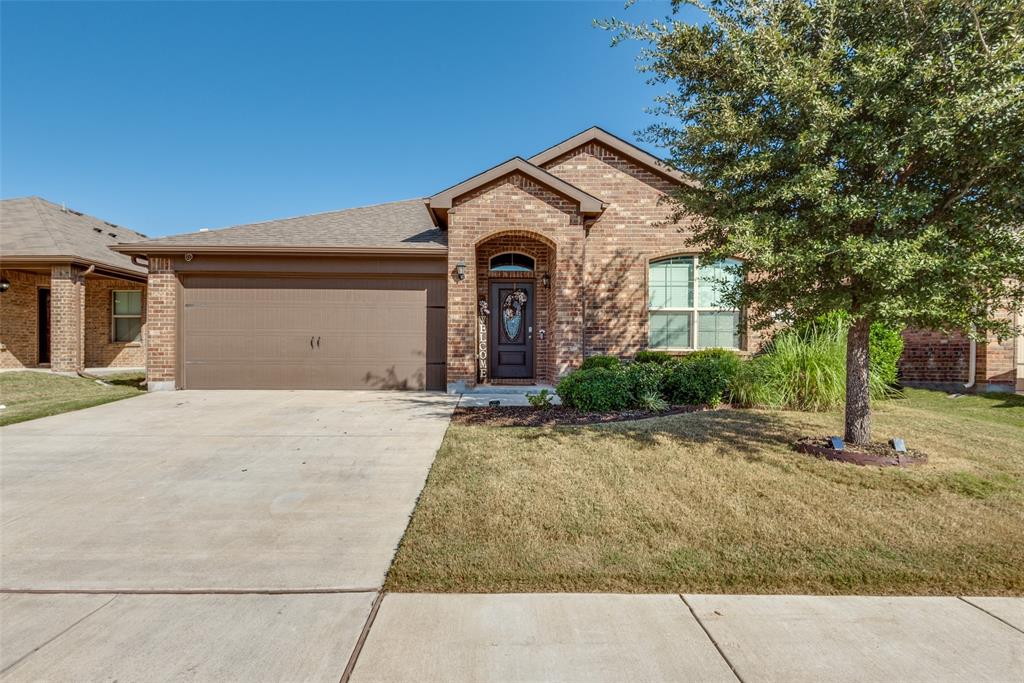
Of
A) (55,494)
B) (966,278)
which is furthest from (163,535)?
(966,278)

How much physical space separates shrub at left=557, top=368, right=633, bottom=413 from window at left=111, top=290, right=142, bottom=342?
44.2ft

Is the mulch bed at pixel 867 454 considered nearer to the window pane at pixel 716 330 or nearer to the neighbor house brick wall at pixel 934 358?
the window pane at pixel 716 330

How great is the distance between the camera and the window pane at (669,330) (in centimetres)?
1012

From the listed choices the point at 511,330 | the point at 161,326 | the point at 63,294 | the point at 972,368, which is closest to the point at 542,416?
the point at 511,330

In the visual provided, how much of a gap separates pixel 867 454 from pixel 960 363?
25.0 ft

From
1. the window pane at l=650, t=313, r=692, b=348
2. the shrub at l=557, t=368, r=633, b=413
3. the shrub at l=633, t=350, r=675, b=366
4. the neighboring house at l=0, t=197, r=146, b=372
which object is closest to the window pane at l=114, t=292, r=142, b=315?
the neighboring house at l=0, t=197, r=146, b=372

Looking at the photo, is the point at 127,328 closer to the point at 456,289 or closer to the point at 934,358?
the point at 456,289

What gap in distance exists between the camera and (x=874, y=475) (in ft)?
13.8

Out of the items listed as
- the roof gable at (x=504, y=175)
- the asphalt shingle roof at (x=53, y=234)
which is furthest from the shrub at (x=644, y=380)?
the asphalt shingle roof at (x=53, y=234)

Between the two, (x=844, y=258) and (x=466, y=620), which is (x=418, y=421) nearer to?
(x=466, y=620)

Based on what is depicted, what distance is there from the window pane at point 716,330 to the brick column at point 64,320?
14.6 metres

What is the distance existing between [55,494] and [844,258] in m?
6.99

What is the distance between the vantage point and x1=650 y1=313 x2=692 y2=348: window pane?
10.1m

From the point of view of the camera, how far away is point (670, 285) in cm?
1012
